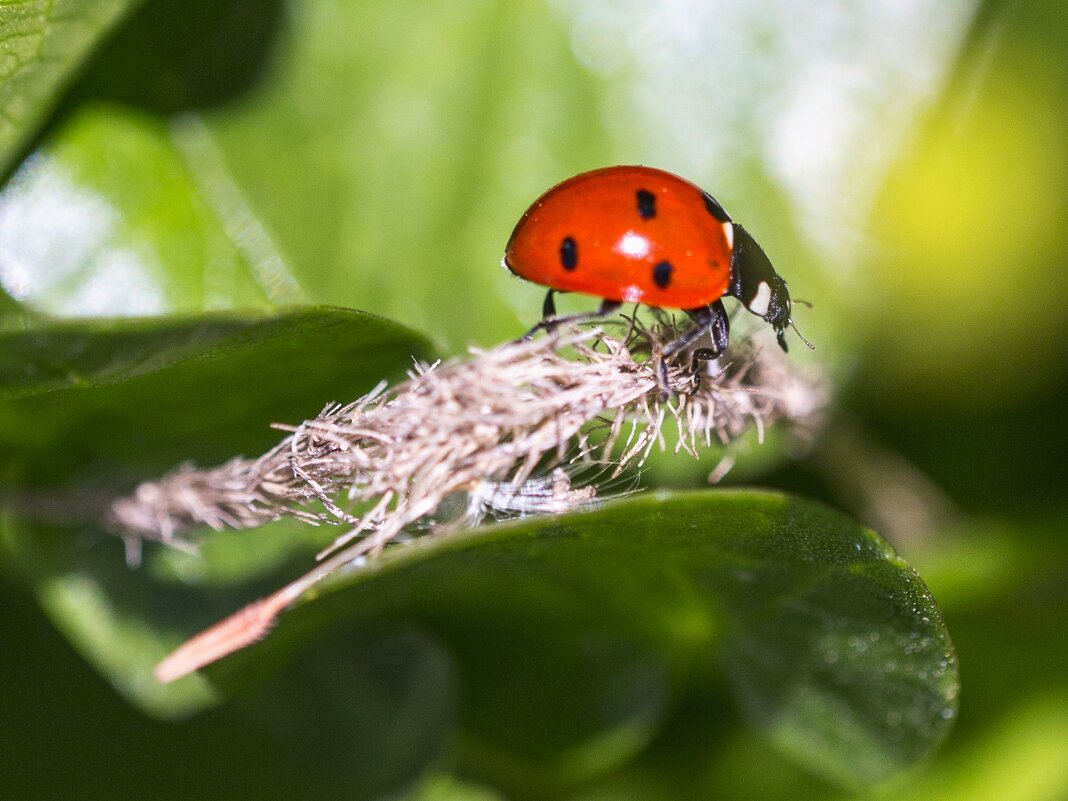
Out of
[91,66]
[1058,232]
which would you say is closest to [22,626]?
[91,66]

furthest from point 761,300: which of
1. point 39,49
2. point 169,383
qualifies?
point 39,49

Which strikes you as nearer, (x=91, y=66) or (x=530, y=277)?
(x=530, y=277)

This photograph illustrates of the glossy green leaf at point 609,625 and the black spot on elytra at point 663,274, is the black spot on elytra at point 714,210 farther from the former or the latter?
the glossy green leaf at point 609,625

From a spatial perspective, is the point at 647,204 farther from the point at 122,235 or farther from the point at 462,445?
the point at 122,235

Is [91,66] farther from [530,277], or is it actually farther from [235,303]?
[530,277]

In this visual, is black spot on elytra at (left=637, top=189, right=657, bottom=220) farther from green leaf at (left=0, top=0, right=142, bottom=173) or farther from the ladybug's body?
green leaf at (left=0, top=0, right=142, bottom=173)

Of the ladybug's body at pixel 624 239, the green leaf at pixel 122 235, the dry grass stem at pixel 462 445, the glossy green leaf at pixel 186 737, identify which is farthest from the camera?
→ the glossy green leaf at pixel 186 737

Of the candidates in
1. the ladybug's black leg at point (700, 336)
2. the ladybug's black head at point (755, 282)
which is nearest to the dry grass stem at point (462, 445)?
the ladybug's black leg at point (700, 336)
